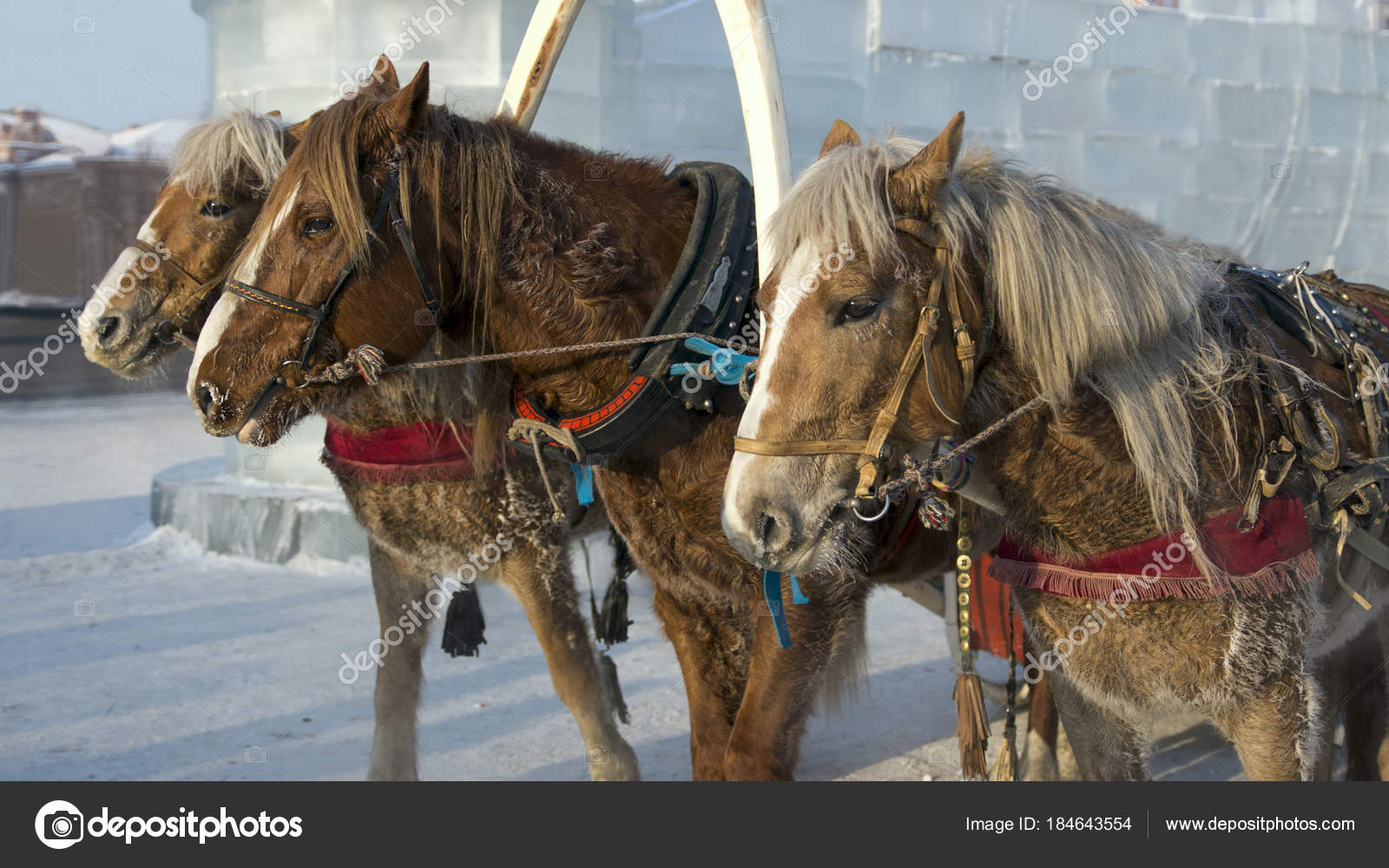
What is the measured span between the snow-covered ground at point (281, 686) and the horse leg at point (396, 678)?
0.88 ft

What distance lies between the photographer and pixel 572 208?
91.4 inches

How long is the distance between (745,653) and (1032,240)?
130 centimetres

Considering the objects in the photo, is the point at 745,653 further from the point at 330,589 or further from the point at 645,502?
the point at 330,589

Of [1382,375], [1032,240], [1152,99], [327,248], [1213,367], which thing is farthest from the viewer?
[1152,99]

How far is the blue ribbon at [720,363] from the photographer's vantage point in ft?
7.07

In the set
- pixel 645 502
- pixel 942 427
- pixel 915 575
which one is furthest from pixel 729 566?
pixel 942 427

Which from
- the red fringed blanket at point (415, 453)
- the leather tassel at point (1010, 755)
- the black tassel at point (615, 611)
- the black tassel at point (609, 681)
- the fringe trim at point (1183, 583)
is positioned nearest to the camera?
the fringe trim at point (1183, 583)

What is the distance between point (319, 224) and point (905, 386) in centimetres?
132

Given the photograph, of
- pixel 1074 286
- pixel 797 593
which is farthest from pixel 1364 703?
pixel 1074 286

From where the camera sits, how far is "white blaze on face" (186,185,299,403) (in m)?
2.16

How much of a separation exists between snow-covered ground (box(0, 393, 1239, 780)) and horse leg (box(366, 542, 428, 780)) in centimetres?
27

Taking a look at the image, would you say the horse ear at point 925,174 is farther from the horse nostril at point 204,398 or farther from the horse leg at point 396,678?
the horse leg at point 396,678

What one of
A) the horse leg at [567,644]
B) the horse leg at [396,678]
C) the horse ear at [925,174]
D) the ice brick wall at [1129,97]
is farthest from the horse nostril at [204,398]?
the ice brick wall at [1129,97]

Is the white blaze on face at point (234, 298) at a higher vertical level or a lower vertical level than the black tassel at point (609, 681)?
higher
